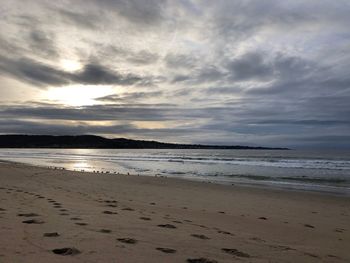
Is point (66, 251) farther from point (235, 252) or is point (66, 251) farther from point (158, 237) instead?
point (235, 252)

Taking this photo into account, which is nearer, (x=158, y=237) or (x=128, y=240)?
(x=128, y=240)

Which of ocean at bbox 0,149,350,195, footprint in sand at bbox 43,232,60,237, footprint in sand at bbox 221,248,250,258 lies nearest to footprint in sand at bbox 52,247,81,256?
footprint in sand at bbox 43,232,60,237

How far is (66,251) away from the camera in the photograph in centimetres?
425

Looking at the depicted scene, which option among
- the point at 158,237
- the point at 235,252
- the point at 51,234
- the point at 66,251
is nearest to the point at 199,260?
the point at 235,252

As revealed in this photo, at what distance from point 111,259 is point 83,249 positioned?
0.49m

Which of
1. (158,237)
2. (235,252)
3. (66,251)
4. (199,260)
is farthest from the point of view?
(158,237)

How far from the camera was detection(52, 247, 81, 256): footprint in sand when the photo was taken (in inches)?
164

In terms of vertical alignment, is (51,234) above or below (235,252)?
above

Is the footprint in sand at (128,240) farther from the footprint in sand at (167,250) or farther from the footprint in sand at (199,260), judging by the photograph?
the footprint in sand at (199,260)

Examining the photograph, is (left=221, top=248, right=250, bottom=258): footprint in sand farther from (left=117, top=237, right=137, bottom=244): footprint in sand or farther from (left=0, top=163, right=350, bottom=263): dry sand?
(left=117, top=237, right=137, bottom=244): footprint in sand

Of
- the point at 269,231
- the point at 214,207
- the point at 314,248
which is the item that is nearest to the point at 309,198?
the point at 214,207

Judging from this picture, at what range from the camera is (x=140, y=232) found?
18.9ft

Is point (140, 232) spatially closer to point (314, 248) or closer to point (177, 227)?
point (177, 227)

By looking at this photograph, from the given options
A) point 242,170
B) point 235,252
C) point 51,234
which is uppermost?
point 51,234
